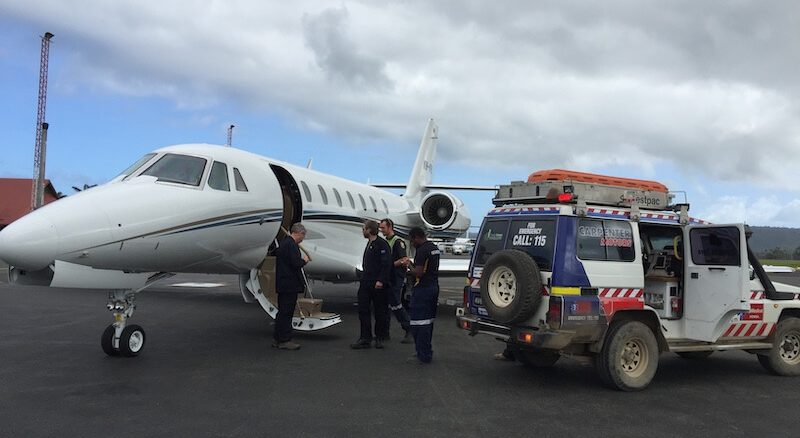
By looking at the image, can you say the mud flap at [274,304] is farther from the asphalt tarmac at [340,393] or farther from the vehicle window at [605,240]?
the vehicle window at [605,240]

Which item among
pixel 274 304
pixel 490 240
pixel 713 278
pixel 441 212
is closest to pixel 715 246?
pixel 713 278

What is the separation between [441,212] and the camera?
17438 mm

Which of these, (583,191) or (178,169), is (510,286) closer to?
(583,191)

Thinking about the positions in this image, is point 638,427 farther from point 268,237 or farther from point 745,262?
point 268,237

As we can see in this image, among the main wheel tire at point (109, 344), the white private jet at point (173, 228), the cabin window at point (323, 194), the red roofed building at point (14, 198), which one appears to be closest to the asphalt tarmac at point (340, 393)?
the main wheel tire at point (109, 344)

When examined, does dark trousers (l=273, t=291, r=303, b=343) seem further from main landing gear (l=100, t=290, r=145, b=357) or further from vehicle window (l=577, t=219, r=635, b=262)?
vehicle window (l=577, t=219, r=635, b=262)

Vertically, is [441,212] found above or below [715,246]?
above

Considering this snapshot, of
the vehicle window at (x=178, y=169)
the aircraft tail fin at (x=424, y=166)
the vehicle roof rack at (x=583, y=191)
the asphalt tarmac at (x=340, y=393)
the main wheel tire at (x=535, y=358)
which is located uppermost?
the aircraft tail fin at (x=424, y=166)

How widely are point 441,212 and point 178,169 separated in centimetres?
994

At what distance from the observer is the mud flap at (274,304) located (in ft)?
31.6

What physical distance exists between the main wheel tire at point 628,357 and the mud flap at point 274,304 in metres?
4.60

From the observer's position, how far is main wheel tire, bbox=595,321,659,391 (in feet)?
21.1

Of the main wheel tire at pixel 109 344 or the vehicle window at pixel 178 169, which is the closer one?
the main wheel tire at pixel 109 344

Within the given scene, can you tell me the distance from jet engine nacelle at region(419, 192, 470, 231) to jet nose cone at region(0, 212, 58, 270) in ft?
38.5
